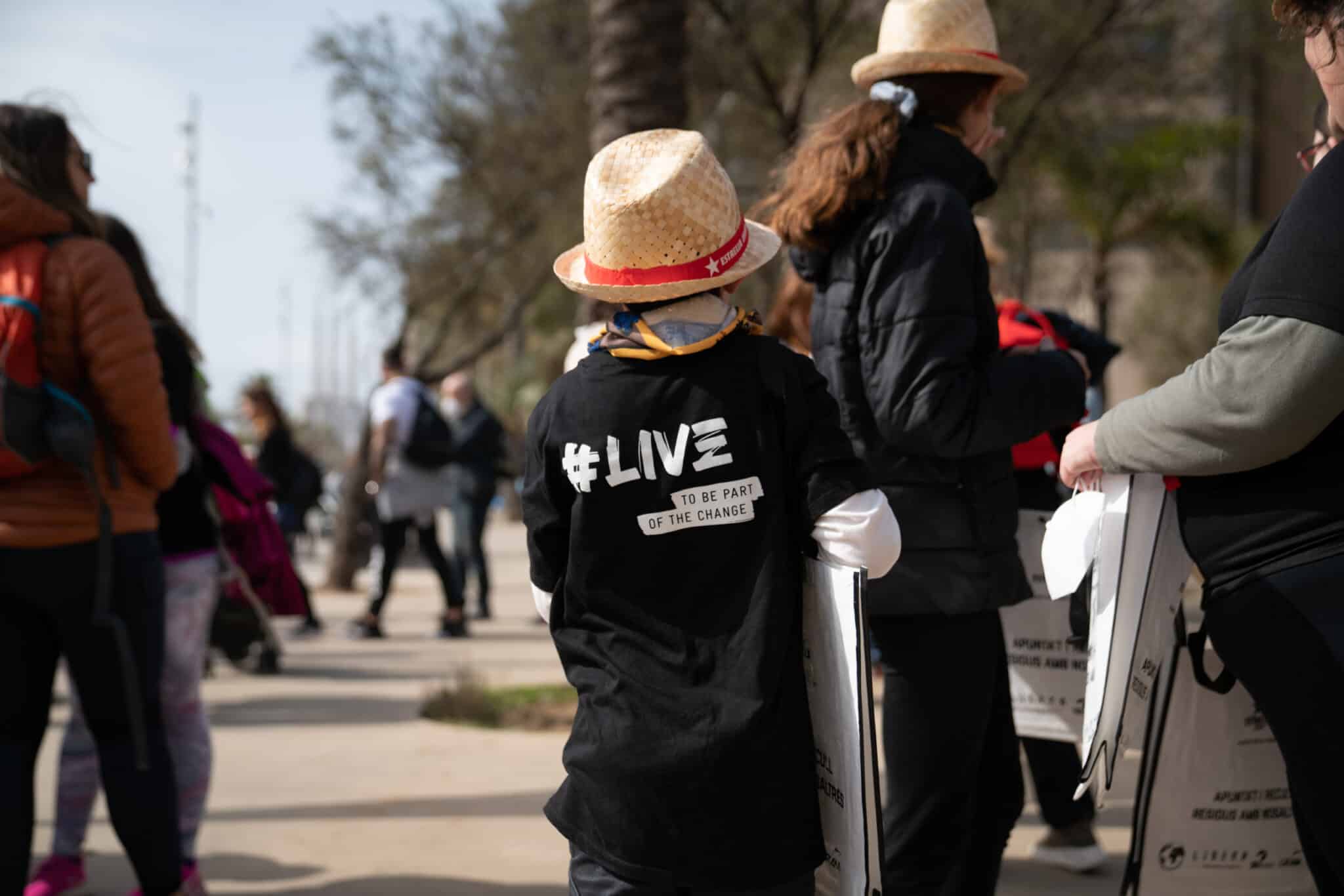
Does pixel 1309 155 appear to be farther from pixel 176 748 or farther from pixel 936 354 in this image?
pixel 176 748

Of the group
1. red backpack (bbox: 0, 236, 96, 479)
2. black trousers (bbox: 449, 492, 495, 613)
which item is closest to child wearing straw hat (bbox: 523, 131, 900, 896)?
red backpack (bbox: 0, 236, 96, 479)

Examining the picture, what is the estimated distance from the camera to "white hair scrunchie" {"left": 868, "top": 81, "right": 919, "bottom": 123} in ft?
10.3

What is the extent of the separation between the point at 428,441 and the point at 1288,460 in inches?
342

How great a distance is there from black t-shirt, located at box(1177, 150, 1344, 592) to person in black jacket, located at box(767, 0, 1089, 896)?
21.8 inches

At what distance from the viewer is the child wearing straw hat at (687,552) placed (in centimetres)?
233

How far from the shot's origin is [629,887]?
237cm

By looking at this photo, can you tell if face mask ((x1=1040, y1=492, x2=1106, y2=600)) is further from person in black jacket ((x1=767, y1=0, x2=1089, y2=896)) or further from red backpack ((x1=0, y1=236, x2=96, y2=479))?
red backpack ((x1=0, y1=236, x2=96, y2=479))

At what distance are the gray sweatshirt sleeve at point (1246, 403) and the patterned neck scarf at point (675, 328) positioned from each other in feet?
2.40

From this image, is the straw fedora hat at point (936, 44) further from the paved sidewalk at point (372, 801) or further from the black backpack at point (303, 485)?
the black backpack at point (303, 485)

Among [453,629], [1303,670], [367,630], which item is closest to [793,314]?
[1303,670]

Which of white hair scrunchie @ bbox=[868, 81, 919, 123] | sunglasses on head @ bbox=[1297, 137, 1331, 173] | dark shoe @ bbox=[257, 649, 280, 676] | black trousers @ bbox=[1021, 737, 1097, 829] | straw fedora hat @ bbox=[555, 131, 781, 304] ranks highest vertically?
white hair scrunchie @ bbox=[868, 81, 919, 123]

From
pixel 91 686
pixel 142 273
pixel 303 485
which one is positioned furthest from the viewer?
pixel 303 485

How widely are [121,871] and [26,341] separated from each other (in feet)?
6.63

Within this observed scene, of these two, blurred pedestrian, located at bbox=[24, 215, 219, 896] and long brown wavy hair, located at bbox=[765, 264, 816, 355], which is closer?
blurred pedestrian, located at bbox=[24, 215, 219, 896]
